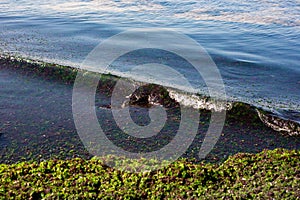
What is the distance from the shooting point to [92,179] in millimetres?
6176

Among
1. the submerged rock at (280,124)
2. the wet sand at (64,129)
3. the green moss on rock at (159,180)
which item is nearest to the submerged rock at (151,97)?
the wet sand at (64,129)

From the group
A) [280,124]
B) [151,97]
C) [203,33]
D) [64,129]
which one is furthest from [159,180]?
[203,33]

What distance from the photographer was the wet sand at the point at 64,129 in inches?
305

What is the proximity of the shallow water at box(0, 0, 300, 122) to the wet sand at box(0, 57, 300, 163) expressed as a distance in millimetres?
1227

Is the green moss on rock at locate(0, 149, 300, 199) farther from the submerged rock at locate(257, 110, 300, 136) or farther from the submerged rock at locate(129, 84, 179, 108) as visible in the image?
the submerged rock at locate(129, 84, 179, 108)

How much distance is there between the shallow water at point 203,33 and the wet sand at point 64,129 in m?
1.23

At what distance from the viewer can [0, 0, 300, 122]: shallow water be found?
11.4 metres

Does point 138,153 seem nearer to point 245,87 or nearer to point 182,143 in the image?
point 182,143

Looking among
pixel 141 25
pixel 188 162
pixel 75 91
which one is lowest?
pixel 188 162

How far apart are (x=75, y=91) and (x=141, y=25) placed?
26.2 feet

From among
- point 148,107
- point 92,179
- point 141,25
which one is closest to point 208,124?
point 148,107

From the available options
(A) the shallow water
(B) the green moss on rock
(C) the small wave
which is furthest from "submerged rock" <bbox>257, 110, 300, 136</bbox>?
(B) the green moss on rock

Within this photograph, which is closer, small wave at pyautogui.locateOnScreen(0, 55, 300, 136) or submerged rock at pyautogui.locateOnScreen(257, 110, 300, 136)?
submerged rock at pyautogui.locateOnScreen(257, 110, 300, 136)

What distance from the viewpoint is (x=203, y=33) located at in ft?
54.2
